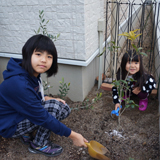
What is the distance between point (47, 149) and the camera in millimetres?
1976

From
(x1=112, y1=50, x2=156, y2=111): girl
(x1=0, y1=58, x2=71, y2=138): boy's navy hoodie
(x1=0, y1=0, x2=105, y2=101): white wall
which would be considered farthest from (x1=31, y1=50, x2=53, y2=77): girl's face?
(x1=112, y1=50, x2=156, y2=111): girl

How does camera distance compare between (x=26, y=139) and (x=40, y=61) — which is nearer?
(x=40, y=61)

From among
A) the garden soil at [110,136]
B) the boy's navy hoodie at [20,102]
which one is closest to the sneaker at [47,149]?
the garden soil at [110,136]

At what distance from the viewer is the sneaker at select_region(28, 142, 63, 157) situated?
197 centimetres

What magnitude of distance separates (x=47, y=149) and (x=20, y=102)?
69cm

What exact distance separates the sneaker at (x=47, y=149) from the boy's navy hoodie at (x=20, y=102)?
40 centimetres

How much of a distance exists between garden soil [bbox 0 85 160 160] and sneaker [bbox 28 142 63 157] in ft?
0.13

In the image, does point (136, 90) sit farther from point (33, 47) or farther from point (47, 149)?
point (33, 47)

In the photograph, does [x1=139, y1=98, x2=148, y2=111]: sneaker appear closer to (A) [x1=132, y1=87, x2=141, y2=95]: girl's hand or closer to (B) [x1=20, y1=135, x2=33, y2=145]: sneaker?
(A) [x1=132, y1=87, x2=141, y2=95]: girl's hand

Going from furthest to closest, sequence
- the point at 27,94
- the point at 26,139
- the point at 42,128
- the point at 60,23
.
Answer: the point at 60,23 < the point at 26,139 < the point at 42,128 < the point at 27,94

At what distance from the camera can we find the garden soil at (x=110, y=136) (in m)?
1.95

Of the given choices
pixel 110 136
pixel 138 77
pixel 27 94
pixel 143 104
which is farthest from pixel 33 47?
pixel 143 104

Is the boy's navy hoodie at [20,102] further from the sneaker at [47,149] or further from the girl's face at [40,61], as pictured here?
the sneaker at [47,149]

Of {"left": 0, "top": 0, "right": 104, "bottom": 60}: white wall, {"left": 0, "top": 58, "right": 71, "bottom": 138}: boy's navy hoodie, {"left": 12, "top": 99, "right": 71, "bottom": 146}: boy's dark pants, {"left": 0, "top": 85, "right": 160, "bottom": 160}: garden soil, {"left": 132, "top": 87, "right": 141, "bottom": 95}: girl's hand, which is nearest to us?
{"left": 0, "top": 58, "right": 71, "bottom": 138}: boy's navy hoodie
